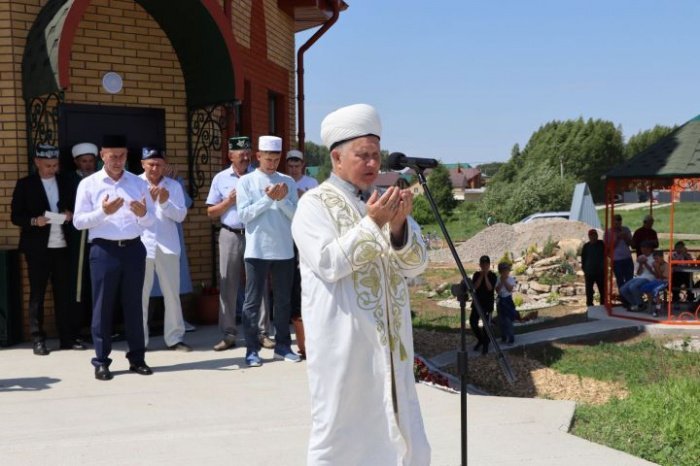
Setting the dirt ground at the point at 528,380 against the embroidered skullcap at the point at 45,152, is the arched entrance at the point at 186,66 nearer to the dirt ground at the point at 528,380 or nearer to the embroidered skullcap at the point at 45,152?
the embroidered skullcap at the point at 45,152

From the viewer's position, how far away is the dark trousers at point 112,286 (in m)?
6.68

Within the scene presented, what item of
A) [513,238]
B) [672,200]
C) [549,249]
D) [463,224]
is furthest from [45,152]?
[463,224]

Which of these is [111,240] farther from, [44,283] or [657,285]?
[657,285]

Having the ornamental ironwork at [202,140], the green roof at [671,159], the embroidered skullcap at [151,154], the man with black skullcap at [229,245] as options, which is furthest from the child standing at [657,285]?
the embroidered skullcap at [151,154]

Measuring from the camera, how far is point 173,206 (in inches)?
293

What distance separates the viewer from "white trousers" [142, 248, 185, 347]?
25.4 ft

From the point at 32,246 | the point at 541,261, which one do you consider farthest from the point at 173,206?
the point at 541,261

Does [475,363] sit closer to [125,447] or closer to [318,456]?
[125,447]

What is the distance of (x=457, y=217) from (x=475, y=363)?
4727cm

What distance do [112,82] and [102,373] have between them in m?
3.48

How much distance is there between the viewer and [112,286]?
6707mm

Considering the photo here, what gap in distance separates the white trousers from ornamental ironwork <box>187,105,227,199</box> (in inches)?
73.7

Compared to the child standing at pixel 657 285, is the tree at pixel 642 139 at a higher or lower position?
higher

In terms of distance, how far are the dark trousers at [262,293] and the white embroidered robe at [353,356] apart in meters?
3.63
